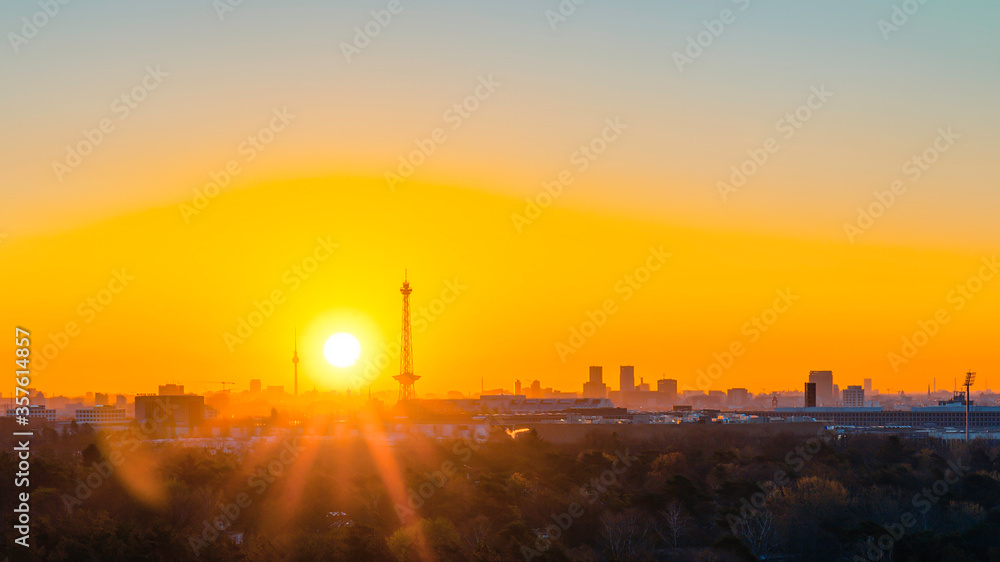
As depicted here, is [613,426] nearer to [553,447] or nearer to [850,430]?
[553,447]

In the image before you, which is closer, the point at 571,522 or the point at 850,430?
the point at 571,522

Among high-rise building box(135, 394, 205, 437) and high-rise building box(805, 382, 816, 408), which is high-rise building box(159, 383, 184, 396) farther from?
high-rise building box(805, 382, 816, 408)

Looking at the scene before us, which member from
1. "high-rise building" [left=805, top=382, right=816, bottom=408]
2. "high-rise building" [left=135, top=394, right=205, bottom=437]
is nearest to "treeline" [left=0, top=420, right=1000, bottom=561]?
"high-rise building" [left=135, top=394, right=205, bottom=437]

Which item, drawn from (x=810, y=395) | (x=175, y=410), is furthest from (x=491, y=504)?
(x=810, y=395)

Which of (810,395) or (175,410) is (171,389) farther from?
(810,395)

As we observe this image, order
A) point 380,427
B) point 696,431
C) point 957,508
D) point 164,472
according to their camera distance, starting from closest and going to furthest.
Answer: point 957,508 < point 164,472 < point 696,431 < point 380,427

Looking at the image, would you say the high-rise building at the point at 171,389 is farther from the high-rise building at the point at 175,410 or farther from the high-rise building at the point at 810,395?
the high-rise building at the point at 810,395

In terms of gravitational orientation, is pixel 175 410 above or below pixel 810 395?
above

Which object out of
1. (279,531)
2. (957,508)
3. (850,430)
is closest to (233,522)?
(279,531)

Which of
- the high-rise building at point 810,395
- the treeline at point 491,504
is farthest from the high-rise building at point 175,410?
the high-rise building at point 810,395
